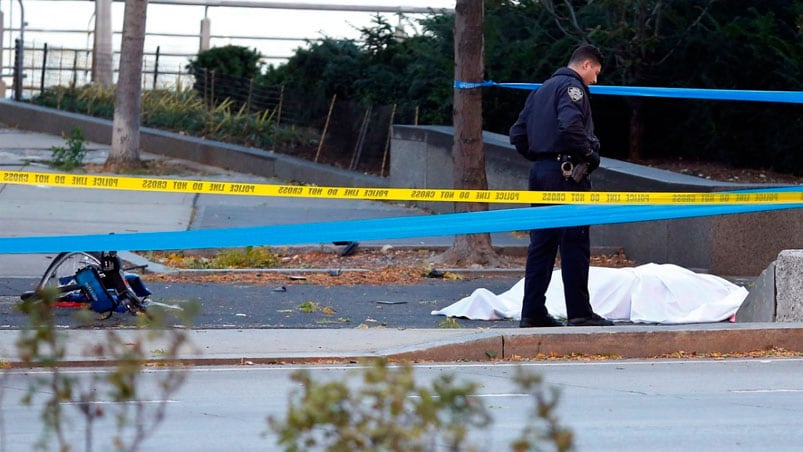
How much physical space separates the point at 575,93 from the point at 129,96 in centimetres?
1098

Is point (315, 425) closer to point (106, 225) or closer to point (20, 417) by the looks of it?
point (20, 417)

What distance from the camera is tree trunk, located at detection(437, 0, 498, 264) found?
1223cm

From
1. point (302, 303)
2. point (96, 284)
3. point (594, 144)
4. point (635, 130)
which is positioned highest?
point (635, 130)

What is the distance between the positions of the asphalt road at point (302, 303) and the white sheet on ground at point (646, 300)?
16 centimetres

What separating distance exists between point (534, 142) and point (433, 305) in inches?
75.9

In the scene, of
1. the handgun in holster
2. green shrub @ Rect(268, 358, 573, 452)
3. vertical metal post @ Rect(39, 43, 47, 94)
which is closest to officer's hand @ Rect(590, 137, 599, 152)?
the handgun in holster

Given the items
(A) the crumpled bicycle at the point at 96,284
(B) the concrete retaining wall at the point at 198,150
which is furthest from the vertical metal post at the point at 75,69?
(A) the crumpled bicycle at the point at 96,284

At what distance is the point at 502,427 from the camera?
249 inches

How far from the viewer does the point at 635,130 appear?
1644 cm

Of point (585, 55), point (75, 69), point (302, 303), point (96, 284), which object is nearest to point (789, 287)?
point (585, 55)

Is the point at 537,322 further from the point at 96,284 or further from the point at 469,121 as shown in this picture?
the point at 469,121

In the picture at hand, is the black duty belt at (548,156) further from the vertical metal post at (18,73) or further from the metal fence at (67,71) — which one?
the vertical metal post at (18,73)

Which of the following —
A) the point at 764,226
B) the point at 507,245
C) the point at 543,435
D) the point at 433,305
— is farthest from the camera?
the point at 507,245

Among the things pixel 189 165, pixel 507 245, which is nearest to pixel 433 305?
pixel 507 245
